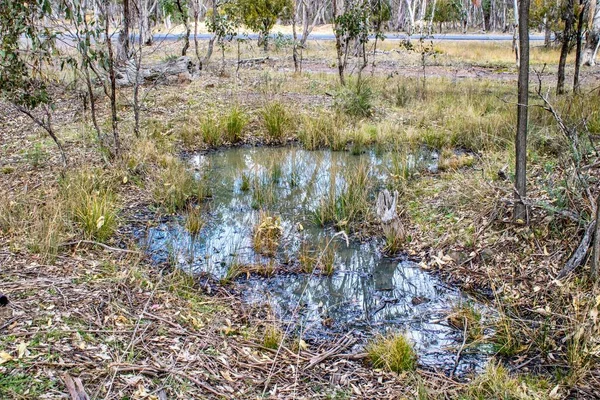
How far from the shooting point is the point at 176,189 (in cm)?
654

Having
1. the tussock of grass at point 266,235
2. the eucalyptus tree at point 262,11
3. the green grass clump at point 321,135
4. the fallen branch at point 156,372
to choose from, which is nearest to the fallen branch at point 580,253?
the tussock of grass at point 266,235

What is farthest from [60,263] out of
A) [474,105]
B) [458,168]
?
[474,105]

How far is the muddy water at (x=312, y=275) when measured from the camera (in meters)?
4.21

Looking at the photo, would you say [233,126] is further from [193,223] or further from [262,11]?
[262,11]

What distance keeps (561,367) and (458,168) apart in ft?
14.0

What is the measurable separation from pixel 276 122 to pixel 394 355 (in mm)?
6087

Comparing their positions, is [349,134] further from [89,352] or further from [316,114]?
[89,352]

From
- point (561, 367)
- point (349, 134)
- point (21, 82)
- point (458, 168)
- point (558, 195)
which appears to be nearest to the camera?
point (561, 367)

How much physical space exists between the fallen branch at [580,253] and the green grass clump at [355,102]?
5988 millimetres

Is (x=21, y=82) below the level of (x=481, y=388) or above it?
above

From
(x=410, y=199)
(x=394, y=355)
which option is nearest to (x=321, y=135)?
(x=410, y=199)

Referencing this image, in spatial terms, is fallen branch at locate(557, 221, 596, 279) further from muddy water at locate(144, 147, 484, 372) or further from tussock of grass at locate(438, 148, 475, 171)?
tussock of grass at locate(438, 148, 475, 171)

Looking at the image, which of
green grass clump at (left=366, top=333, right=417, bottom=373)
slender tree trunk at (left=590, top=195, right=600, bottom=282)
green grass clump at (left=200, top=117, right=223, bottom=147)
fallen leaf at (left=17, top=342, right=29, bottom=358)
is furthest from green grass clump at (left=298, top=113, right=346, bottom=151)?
fallen leaf at (left=17, top=342, right=29, bottom=358)

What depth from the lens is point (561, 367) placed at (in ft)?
11.7
